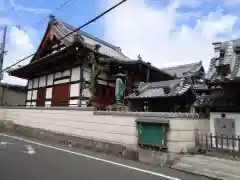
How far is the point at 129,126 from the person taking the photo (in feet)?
38.3

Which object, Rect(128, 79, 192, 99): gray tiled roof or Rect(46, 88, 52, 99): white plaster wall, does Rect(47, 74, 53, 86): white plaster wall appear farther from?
Rect(128, 79, 192, 99): gray tiled roof

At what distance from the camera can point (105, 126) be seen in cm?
1295

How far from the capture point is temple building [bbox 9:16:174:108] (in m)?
17.5

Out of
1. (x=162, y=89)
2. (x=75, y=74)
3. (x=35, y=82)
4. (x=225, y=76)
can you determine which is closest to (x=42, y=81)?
(x=35, y=82)

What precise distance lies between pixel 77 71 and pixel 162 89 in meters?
6.75

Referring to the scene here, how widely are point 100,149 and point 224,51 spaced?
7.33m

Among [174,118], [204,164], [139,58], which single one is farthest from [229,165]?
[139,58]

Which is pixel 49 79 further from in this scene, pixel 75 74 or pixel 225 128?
pixel 225 128

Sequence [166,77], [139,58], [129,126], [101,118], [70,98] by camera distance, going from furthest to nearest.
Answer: [166,77]
[70,98]
[139,58]
[101,118]
[129,126]

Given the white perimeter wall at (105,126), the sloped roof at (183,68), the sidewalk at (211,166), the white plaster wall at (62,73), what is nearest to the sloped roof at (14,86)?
the white perimeter wall at (105,126)

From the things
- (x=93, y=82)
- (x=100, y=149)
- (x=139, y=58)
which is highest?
(x=139, y=58)

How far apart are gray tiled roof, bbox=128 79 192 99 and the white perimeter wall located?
3239 millimetres

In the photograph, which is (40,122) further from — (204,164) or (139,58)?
(204,164)

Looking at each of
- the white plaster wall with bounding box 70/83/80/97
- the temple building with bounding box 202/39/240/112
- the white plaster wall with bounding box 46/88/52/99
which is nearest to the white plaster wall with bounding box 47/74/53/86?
the white plaster wall with bounding box 46/88/52/99
